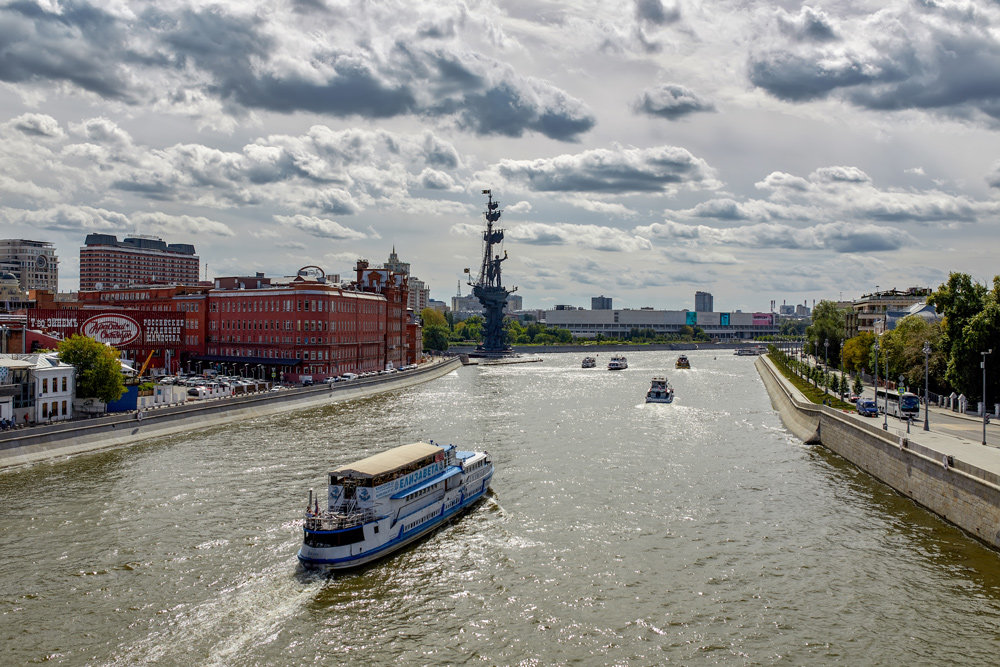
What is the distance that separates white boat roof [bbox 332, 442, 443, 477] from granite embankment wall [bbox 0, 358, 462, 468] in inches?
1164

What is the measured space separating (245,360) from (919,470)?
9184cm

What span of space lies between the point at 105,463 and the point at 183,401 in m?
22.7

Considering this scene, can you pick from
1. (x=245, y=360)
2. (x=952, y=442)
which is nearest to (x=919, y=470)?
(x=952, y=442)

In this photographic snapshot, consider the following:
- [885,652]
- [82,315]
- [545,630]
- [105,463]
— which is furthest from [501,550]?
[82,315]

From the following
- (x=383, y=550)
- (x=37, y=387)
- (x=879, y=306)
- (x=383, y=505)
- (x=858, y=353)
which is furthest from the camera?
(x=879, y=306)

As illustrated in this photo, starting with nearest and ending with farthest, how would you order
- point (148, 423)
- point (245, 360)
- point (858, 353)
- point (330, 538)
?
point (330, 538), point (148, 423), point (245, 360), point (858, 353)

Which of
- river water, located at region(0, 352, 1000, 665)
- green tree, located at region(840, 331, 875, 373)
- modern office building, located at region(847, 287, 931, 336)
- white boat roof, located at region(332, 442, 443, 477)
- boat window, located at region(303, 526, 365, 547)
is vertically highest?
modern office building, located at region(847, 287, 931, 336)

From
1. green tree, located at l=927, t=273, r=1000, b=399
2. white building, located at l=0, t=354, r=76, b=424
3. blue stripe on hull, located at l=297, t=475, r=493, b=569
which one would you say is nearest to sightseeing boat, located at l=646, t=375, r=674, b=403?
green tree, located at l=927, t=273, r=1000, b=399

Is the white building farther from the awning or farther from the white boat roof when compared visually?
the awning

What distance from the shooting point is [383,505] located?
1401 inches

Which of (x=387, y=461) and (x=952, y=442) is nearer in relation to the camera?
(x=387, y=461)

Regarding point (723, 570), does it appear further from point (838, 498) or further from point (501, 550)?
point (838, 498)

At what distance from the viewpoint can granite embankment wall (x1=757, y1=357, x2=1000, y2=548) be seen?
36594mm

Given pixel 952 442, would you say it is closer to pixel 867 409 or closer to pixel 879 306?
pixel 867 409
